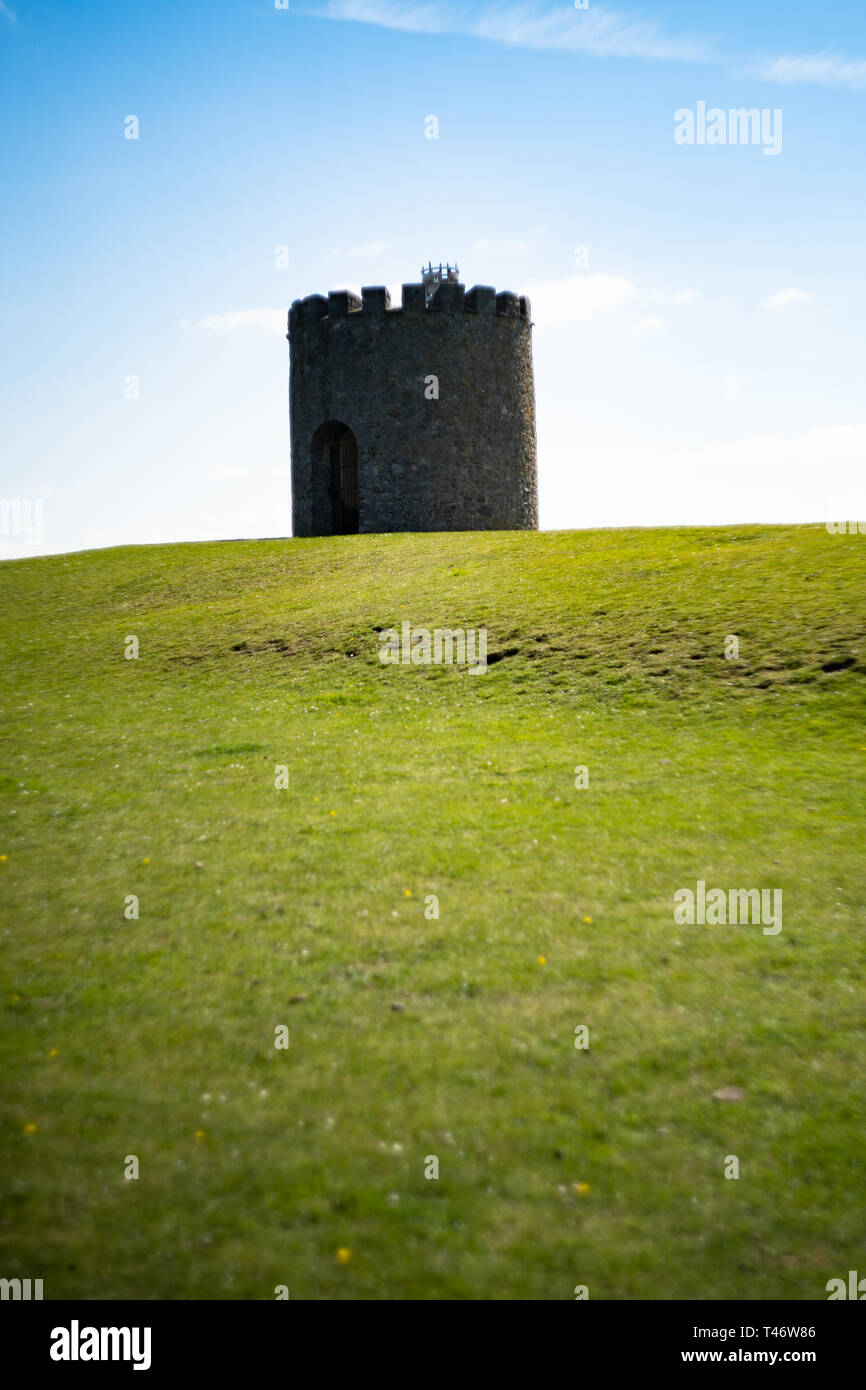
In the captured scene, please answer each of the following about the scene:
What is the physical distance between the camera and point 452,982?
7758 millimetres

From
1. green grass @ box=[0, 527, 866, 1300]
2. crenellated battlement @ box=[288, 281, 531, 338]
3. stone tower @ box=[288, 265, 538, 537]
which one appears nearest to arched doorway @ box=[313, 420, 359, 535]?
stone tower @ box=[288, 265, 538, 537]

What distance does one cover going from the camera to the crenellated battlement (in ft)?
133

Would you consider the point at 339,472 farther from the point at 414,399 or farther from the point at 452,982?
the point at 452,982

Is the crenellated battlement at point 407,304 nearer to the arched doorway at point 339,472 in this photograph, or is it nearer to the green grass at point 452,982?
the arched doorway at point 339,472

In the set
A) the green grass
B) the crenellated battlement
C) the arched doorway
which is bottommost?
the green grass

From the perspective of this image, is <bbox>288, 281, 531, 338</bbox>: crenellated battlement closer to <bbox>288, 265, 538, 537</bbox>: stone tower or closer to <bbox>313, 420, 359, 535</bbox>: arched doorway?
<bbox>288, 265, 538, 537</bbox>: stone tower

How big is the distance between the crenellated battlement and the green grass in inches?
1064

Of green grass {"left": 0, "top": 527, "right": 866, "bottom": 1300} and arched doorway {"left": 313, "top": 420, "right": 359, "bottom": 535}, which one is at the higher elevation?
arched doorway {"left": 313, "top": 420, "right": 359, "bottom": 535}

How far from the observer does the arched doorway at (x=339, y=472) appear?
143 ft

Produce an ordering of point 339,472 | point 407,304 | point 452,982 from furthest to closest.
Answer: point 339,472 → point 407,304 → point 452,982

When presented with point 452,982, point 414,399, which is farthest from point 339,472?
point 452,982

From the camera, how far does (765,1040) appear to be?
23.0ft

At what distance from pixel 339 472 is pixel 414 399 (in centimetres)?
555
